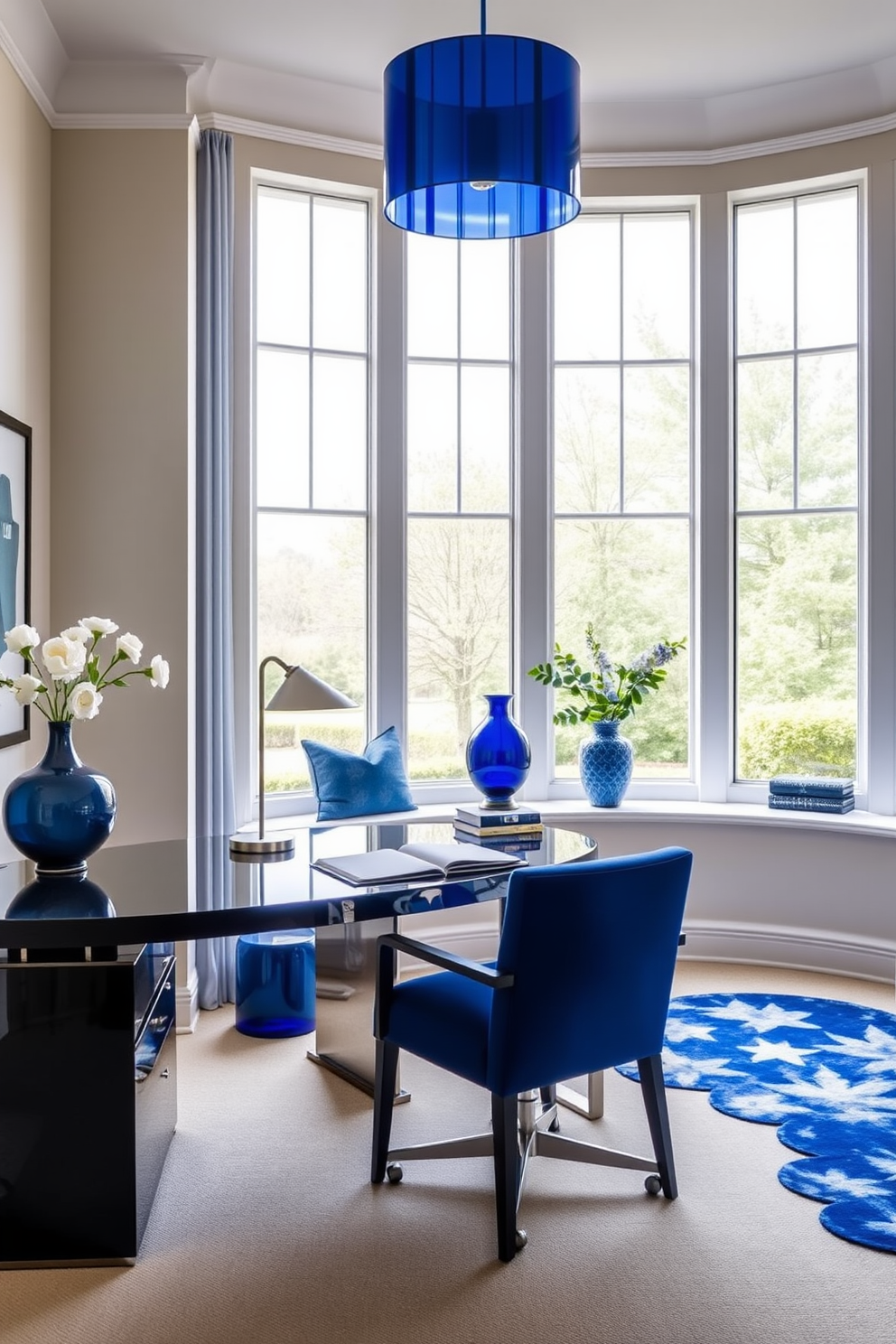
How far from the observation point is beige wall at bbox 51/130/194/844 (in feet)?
12.9

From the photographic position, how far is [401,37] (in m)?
3.99

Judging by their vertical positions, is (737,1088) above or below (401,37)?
below

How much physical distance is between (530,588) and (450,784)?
2.93 feet

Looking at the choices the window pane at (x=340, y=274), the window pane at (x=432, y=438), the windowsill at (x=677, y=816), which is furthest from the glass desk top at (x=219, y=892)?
the window pane at (x=340, y=274)

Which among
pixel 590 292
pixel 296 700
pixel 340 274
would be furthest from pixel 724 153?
pixel 296 700

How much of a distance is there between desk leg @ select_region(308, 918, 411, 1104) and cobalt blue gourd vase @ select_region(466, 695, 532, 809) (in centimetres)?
53

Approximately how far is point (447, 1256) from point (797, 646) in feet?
9.89

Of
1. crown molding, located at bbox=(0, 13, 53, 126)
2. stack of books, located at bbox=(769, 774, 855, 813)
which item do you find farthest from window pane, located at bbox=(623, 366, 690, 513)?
crown molding, located at bbox=(0, 13, 53, 126)

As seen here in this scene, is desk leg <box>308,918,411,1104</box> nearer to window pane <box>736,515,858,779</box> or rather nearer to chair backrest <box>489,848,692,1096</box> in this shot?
chair backrest <box>489,848,692,1096</box>

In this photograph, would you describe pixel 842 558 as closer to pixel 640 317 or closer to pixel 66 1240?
pixel 640 317

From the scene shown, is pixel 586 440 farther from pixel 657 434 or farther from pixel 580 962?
pixel 580 962

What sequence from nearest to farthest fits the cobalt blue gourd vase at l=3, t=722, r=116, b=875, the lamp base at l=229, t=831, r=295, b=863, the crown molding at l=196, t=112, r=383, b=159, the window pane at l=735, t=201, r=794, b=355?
the cobalt blue gourd vase at l=3, t=722, r=116, b=875 → the lamp base at l=229, t=831, r=295, b=863 → the crown molding at l=196, t=112, r=383, b=159 → the window pane at l=735, t=201, r=794, b=355

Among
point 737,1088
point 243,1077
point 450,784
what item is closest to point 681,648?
point 450,784

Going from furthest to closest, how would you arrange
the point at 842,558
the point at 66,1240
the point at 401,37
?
1. the point at 842,558
2. the point at 401,37
3. the point at 66,1240
